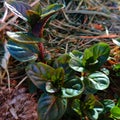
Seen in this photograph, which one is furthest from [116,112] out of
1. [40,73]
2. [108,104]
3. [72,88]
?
[40,73]

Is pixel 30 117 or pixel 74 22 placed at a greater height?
pixel 74 22

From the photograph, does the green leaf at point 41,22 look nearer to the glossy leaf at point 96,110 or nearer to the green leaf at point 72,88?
the green leaf at point 72,88

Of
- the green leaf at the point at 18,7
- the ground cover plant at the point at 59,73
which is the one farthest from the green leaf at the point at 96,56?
the green leaf at the point at 18,7

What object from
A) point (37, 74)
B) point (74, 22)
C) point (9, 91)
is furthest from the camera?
point (74, 22)

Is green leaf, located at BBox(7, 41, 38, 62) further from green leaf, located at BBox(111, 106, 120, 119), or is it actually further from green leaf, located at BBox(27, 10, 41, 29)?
green leaf, located at BBox(111, 106, 120, 119)

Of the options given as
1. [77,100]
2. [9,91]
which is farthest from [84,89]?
[9,91]

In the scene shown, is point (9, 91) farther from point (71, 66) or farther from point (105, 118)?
point (105, 118)

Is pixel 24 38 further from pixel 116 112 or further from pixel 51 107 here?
pixel 116 112

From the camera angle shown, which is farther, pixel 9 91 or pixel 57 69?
pixel 9 91
